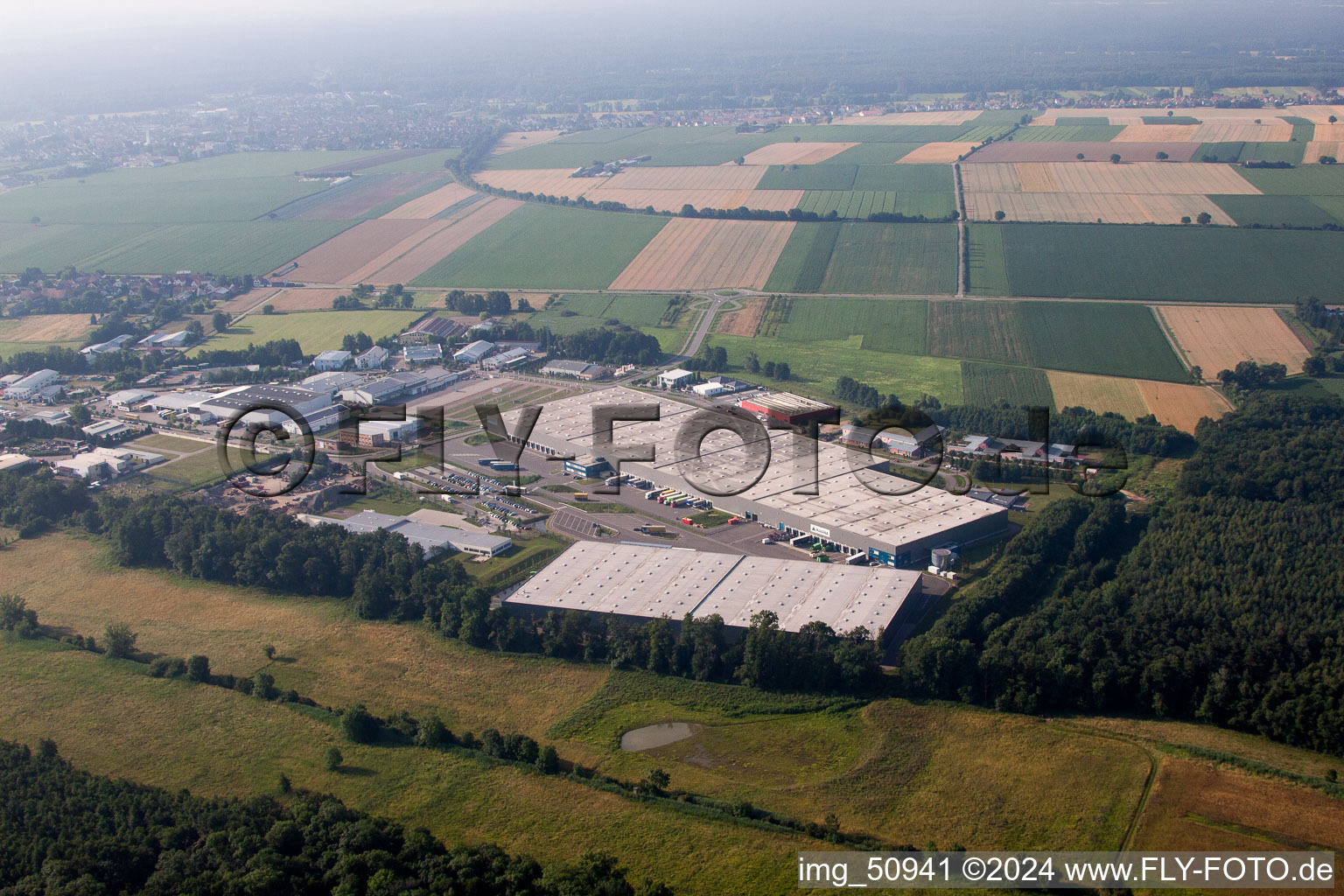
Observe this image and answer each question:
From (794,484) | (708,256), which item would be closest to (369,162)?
(708,256)

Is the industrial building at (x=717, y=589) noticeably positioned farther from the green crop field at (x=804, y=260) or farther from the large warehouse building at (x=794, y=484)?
the green crop field at (x=804, y=260)

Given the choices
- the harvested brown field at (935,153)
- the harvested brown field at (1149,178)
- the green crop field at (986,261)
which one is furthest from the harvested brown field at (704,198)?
the harvested brown field at (1149,178)

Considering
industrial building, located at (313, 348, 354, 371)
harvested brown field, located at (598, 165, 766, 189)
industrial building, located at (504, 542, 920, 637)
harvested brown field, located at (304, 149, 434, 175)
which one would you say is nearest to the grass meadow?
industrial building, located at (504, 542, 920, 637)

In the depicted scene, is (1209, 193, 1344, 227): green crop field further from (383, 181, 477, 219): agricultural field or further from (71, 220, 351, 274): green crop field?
(71, 220, 351, 274): green crop field

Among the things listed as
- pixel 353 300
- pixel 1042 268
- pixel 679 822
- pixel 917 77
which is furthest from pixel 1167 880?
pixel 917 77

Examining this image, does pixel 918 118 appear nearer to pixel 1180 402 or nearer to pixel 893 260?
pixel 893 260
